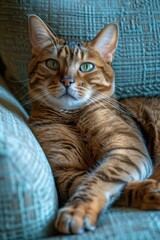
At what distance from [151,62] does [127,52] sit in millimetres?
113

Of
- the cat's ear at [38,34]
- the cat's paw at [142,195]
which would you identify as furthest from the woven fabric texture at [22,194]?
the cat's ear at [38,34]

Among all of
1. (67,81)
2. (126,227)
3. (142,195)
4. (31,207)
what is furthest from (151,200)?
(67,81)

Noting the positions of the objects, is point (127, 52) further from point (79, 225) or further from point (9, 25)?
point (79, 225)

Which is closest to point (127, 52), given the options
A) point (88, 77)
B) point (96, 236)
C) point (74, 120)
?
point (88, 77)

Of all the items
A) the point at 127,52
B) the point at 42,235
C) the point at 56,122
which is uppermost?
the point at 127,52

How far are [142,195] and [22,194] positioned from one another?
38 cm

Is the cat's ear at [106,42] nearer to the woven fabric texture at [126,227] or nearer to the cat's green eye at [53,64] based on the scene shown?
the cat's green eye at [53,64]

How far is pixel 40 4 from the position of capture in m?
1.59

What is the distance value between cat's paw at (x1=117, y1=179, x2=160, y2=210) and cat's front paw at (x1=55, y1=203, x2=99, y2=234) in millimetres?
170

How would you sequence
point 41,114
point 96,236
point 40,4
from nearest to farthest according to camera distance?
1. point 96,236
2. point 41,114
3. point 40,4

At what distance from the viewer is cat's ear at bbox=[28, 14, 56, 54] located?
1.42 metres

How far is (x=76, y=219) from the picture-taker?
36.5 inches

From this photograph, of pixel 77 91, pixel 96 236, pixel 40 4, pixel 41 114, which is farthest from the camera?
pixel 40 4

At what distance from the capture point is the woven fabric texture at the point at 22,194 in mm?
886
